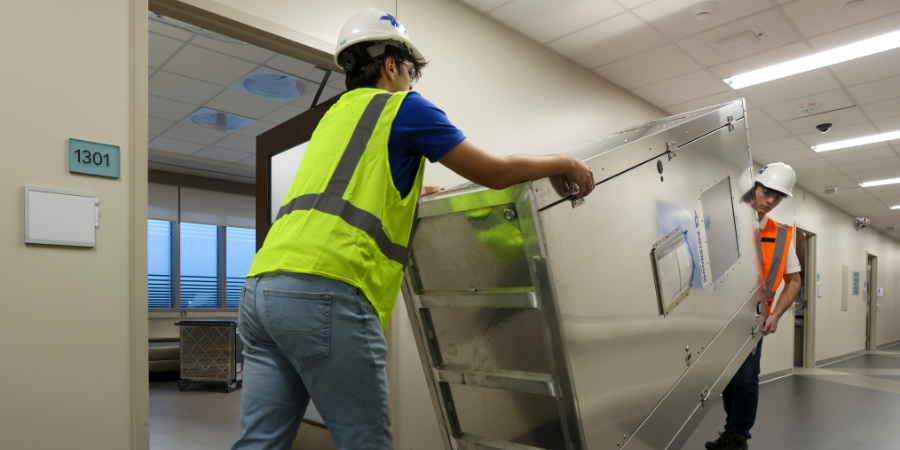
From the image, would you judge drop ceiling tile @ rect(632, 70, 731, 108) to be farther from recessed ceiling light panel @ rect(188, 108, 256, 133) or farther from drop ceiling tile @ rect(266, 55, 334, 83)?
recessed ceiling light panel @ rect(188, 108, 256, 133)

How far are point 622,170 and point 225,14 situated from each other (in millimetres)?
A: 1799

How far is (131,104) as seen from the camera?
81.5 inches

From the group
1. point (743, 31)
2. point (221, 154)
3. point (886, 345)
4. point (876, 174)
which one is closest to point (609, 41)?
point (743, 31)

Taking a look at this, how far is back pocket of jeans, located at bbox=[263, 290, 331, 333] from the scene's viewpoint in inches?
42.2

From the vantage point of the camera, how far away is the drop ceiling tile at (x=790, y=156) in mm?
7270

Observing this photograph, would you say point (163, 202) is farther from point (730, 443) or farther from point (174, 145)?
point (730, 443)

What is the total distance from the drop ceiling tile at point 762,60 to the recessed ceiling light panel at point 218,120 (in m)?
4.80

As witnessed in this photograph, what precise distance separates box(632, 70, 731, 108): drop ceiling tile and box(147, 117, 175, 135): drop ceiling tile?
16.6 ft

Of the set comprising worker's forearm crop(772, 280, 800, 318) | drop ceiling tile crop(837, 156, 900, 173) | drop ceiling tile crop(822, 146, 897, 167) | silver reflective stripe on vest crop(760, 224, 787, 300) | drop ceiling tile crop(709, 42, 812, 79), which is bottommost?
worker's forearm crop(772, 280, 800, 318)

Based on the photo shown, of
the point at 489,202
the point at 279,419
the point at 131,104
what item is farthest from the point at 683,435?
the point at 131,104

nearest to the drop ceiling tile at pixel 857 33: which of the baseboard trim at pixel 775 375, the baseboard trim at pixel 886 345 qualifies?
the baseboard trim at pixel 775 375

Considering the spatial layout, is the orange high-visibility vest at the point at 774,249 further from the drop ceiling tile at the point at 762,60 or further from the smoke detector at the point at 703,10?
the drop ceiling tile at the point at 762,60

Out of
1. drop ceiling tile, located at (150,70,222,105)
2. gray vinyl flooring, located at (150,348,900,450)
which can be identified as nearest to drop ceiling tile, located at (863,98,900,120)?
gray vinyl flooring, located at (150,348,900,450)

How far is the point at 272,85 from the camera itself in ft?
17.2
